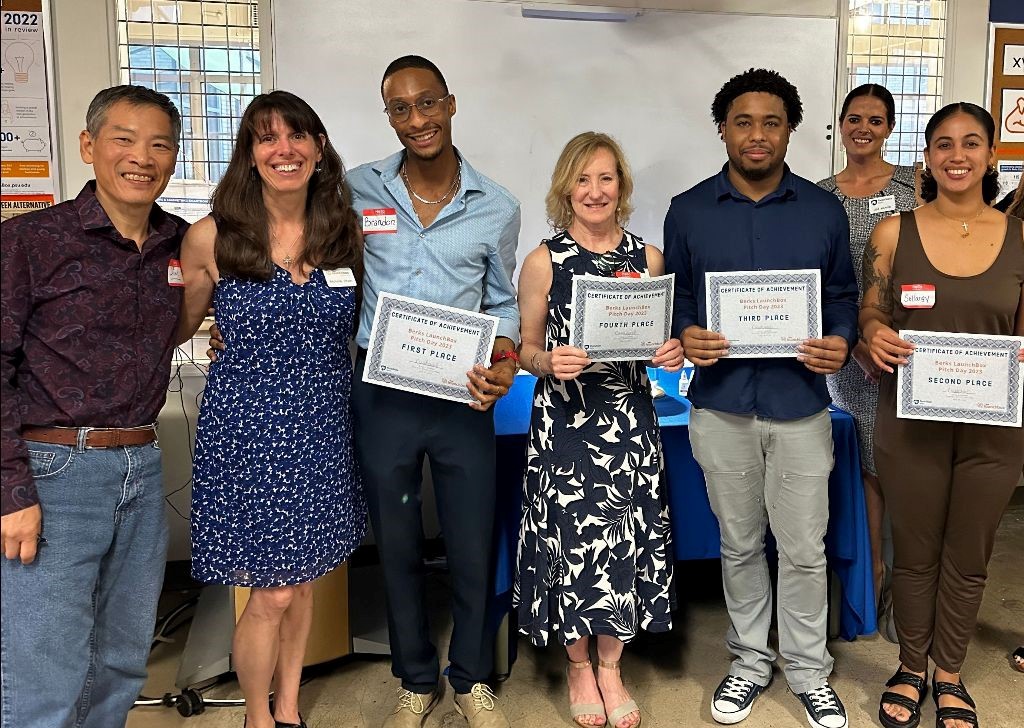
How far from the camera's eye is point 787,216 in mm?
2225

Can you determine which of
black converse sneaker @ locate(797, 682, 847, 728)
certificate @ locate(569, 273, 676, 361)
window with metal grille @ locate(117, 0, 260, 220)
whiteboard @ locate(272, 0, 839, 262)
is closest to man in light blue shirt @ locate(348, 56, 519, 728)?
certificate @ locate(569, 273, 676, 361)

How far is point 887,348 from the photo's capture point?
215 cm

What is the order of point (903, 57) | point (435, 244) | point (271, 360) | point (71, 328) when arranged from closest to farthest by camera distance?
point (71, 328) < point (271, 360) < point (435, 244) < point (903, 57)

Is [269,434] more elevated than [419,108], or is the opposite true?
[419,108]

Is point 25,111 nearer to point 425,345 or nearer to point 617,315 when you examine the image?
point 425,345

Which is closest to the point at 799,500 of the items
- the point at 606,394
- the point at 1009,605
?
the point at 606,394

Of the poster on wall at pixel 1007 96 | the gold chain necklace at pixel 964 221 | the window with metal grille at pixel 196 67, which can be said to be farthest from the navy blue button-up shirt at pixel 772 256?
the poster on wall at pixel 1007 96

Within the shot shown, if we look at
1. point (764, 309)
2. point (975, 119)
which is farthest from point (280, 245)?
point (975, 119)

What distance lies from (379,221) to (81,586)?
1077 millimetres

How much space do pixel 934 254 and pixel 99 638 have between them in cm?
221

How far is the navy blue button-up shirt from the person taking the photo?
2.22m

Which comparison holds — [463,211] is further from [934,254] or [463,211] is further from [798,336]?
[934,254]

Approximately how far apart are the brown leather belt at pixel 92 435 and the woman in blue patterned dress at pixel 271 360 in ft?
0.82

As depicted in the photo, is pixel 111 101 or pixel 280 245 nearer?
pixel 111 101
